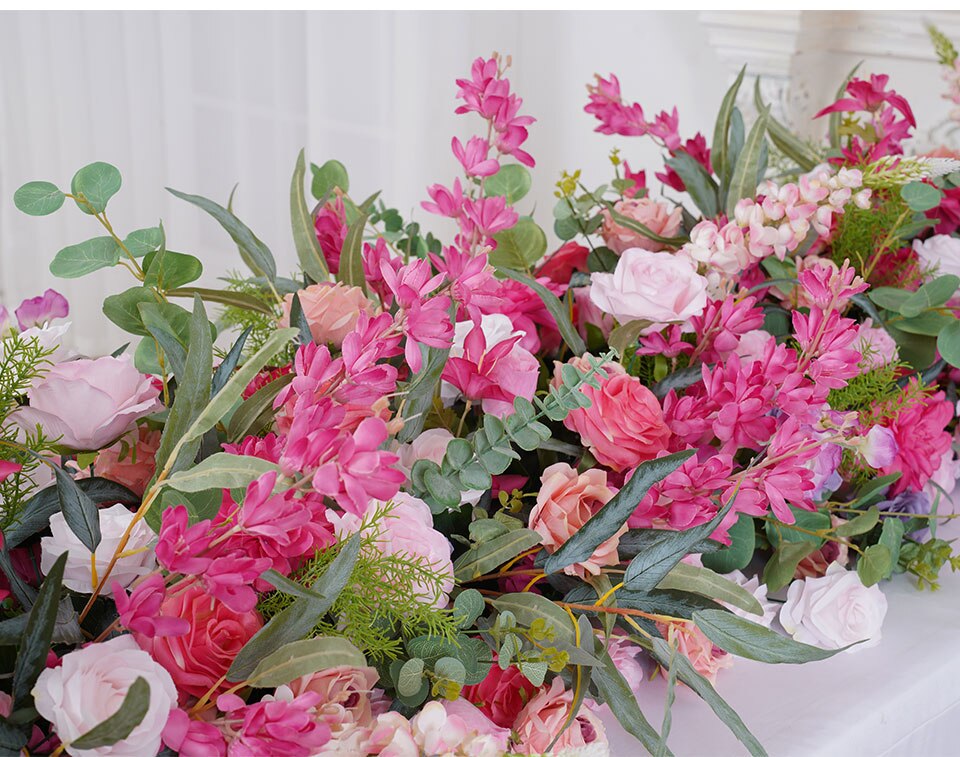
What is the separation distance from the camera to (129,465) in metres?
0.56

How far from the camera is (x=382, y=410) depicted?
539mm

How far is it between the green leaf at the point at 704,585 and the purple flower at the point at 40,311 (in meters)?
0.43

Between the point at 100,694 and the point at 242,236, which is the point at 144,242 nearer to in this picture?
the point at 242,236

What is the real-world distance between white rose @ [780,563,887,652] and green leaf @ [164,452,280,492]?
44cm

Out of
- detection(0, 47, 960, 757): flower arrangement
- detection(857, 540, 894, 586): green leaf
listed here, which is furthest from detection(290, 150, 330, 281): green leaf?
detection(857, 540, 894, 586): green leaf

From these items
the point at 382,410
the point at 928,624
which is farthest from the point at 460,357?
the point at 928,624

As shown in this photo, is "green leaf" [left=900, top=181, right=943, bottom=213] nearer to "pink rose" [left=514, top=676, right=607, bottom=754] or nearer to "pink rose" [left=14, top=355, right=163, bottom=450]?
"pink rose" [left=514, top=676, right=607, bottom=754]

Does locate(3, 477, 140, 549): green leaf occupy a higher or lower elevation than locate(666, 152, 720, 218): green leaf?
lower

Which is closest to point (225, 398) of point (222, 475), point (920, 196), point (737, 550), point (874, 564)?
point (222, 475)

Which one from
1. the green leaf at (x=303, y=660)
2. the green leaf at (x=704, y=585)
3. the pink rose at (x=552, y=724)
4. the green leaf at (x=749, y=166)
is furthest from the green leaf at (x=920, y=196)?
the green leaf at (x=303, y=660)

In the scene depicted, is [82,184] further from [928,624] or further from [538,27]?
[538,27]

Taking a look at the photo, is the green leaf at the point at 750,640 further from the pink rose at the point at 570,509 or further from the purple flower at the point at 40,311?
the purple flower at the point at 40,311

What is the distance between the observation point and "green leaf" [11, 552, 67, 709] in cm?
41

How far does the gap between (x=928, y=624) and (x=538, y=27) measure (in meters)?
2.21
